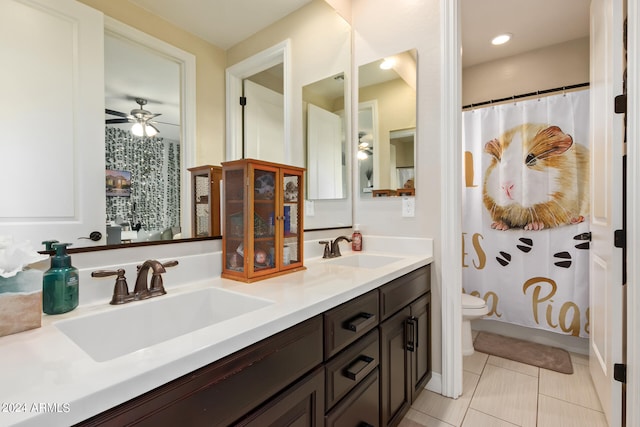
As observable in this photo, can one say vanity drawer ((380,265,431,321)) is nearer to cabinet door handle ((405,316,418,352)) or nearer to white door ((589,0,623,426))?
cabinet door handle ((405,316,418,352))

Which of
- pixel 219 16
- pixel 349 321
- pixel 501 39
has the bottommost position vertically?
pixel 349 321

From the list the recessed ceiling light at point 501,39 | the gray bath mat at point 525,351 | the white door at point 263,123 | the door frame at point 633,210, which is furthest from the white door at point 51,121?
the recessed ceiling light at point 501,39

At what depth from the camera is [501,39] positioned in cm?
245

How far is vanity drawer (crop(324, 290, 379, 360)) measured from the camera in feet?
3.06

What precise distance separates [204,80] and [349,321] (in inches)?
41.4

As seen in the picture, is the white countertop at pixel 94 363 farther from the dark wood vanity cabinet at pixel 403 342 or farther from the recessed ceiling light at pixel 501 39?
the recessed ceiling light at pixel 501 39

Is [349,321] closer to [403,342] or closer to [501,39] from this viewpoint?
[403,342]

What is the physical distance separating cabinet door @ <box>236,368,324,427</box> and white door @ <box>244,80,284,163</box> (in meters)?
0.93

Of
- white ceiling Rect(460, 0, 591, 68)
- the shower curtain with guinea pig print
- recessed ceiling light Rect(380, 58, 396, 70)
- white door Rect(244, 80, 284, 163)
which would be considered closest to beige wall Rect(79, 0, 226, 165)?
white door Rect(244, 80, 284, 163)

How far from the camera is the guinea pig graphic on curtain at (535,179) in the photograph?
2248 millimetres

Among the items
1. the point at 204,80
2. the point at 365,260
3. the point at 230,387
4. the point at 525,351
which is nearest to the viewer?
the point at 230,387

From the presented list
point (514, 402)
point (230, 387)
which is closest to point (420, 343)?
point (514, 402)

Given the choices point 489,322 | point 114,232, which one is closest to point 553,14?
point 489,322

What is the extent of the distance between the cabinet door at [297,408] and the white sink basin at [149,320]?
25 centimetres
